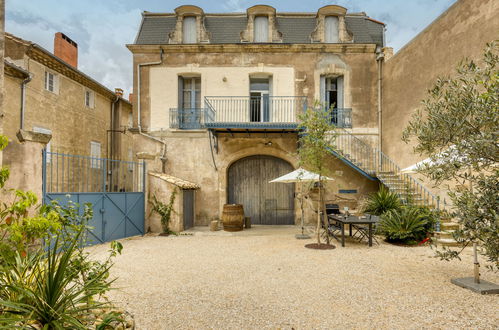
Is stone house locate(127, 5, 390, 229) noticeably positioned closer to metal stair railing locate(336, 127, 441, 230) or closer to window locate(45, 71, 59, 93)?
metal stair railing locate(336, 127, 441, 230)

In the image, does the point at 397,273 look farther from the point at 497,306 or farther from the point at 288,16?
the point at 288,16

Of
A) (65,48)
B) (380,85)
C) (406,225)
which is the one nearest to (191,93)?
(65,48)

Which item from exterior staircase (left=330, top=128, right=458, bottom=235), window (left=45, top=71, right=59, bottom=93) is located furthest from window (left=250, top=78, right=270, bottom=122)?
window (left=45, top=71, right=59, bottom=93)

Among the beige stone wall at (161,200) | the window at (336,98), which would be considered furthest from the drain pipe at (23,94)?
the window at (336,98)

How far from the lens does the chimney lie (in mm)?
12172

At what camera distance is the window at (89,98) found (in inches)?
509

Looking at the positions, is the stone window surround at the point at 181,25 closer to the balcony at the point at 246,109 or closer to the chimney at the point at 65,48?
the balcony at the point at 246,109

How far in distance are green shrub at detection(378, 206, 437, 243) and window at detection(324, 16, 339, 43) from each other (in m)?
7.23

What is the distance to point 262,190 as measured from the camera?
37.1 feet

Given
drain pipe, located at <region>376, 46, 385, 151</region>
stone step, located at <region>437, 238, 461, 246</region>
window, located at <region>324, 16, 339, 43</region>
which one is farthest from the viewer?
window, located at <region>324, 16, 339, 43</region>

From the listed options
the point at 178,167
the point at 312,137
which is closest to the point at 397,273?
the point at 312,137

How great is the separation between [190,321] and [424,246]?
6381 millimetres

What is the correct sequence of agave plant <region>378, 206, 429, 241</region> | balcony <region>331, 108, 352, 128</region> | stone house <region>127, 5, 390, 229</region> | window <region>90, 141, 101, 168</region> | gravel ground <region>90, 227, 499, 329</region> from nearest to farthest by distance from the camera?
gravel ground <region>90, 227, 499, 329</region>
agave plant <region>378, 206, 429, 241</region>
stone house <region>127, 5, 390, 229</region>
balcony <region>331, 108, 352, 128</region>
window <region>90, 141, 101, 168</region>

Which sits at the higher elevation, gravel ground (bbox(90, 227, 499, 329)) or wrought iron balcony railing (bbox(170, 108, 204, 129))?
wrought iron balcony railing (bbox(170, 108, 204, 129))
